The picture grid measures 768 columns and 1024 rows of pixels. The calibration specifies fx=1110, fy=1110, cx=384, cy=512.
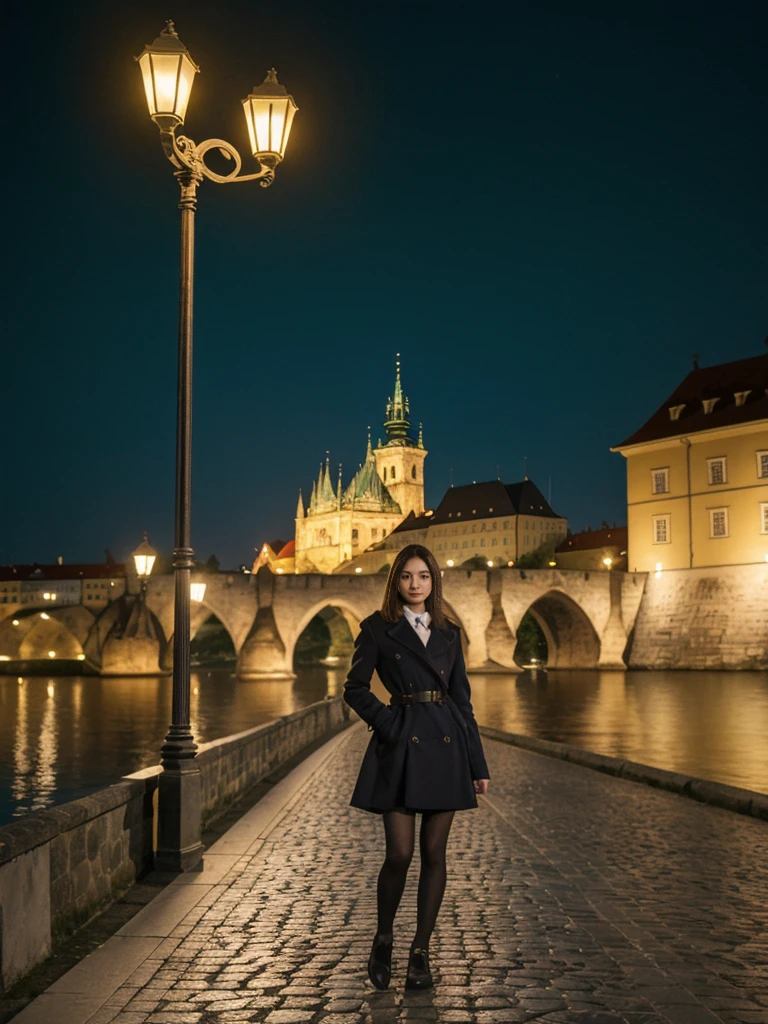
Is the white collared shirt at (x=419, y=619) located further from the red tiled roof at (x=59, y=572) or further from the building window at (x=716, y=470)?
the red tiled roof at (x=59, y=572)

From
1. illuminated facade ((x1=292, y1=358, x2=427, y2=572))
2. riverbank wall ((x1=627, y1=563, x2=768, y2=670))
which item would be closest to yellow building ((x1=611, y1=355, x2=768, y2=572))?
riverbank wall ((x1=627, y1=563, x2=768, y2=670))

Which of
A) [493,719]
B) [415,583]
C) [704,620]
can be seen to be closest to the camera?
[415,583]

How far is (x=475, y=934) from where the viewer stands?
546 cm

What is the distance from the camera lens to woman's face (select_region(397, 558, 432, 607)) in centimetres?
478

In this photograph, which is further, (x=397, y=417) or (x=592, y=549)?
(x=397, y=417)

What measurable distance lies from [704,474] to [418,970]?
5738 cm

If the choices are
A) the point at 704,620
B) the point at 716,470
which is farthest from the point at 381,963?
the point at 716,470

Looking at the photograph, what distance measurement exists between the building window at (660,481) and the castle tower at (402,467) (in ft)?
299

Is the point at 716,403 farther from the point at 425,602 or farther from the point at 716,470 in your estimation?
the point at 425,602

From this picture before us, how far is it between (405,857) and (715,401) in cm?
5951

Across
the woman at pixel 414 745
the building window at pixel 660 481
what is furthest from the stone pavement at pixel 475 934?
the building window at pixel 660 481

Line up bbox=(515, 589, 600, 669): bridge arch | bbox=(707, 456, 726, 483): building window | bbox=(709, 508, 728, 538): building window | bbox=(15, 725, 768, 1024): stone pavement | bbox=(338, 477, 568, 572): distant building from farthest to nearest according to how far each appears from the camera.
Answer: bbox=(338, 477, 568, 572): distant building, bbox=(515, 589, 600, 669): bridge arch, bbox=(707, 456, 726, 483): building window, bbox=(709, 508, 728, 538): building window, bbox=(15, 725, 768, 1024): stone pavement

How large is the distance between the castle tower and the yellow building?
90.4m

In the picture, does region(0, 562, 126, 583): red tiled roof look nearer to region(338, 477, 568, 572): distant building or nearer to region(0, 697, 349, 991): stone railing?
region(338, 477, 568, 572): distant building
